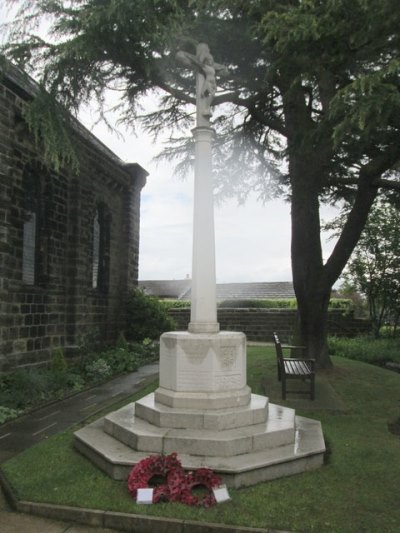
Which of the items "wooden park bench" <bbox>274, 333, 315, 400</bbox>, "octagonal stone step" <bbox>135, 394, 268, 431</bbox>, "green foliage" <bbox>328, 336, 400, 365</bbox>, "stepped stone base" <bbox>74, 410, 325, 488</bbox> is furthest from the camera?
"green foliage" <bbox>328, 336, 400, 365</bbox>

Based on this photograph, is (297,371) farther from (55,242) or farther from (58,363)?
(55,242)

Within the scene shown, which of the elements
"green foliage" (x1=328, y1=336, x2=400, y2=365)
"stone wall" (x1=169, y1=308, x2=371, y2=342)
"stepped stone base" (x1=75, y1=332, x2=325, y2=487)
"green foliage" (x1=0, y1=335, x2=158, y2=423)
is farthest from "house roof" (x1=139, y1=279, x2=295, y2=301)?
"stepped stone base" (x1=75, y1=332, x2=325, y2=487)

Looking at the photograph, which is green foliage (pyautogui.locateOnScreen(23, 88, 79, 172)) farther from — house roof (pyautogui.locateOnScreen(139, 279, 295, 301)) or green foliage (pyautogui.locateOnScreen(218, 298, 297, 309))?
house roof (pyautogui.locateOnScreen(139, 279, 295, 301))

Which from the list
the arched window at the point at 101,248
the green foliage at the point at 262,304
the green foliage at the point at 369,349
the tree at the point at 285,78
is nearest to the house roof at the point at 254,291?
the green foliage at the point at 262,304

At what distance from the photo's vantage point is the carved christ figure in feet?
20.3

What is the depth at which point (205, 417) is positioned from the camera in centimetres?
522

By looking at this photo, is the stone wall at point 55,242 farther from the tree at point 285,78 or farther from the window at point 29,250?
the tree at point 285,78

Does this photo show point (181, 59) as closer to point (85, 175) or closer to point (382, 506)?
point (382, 506)

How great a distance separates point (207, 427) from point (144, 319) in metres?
11.5

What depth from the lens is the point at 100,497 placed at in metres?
4.25

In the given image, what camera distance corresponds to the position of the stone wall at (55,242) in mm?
9703

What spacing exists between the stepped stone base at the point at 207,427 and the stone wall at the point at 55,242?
500 cm

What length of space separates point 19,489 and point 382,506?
3.23 metres

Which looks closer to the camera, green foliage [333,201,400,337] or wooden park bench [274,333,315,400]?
wooden park bench [274,333,315,400]
